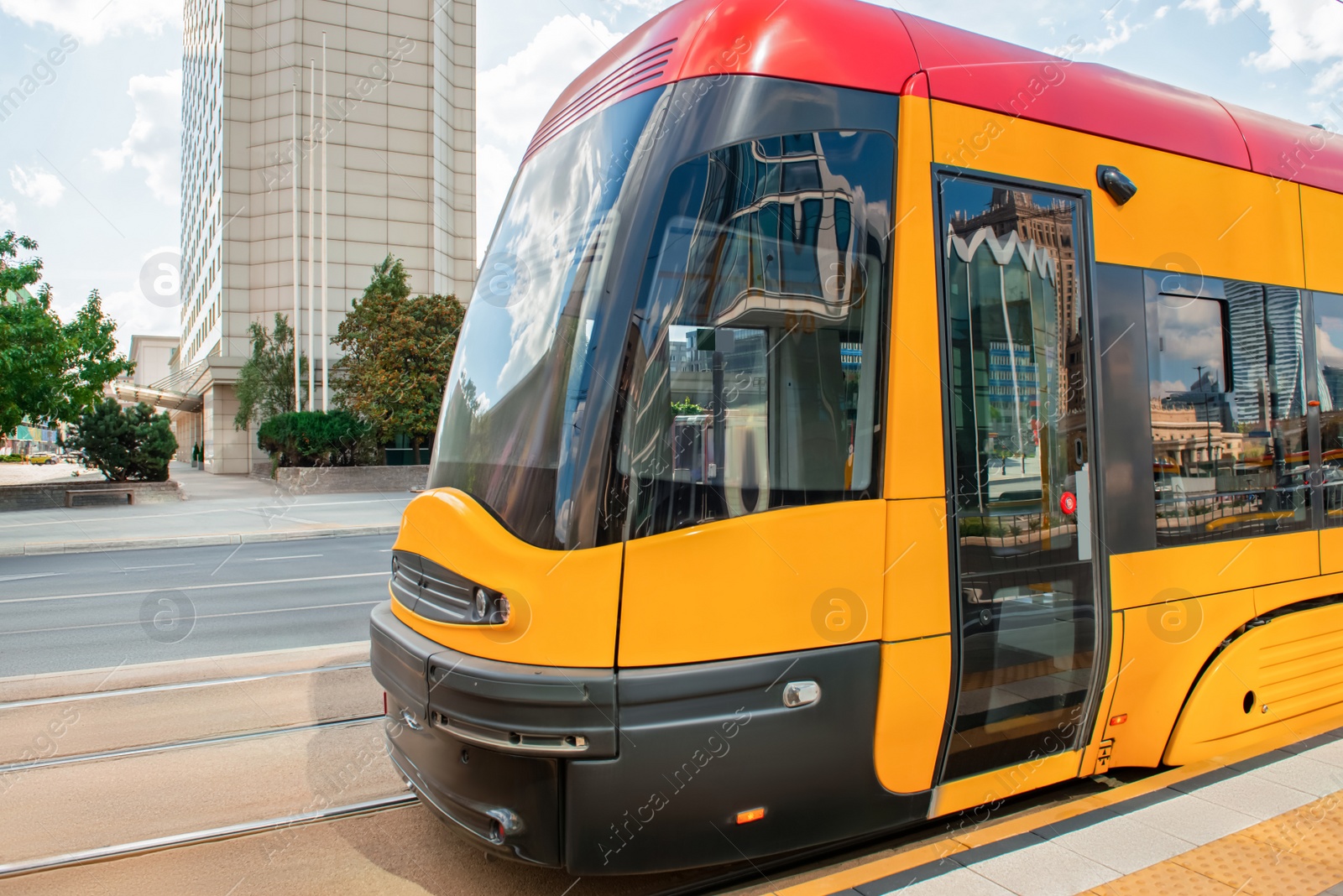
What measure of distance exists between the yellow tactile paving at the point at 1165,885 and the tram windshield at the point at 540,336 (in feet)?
7.02

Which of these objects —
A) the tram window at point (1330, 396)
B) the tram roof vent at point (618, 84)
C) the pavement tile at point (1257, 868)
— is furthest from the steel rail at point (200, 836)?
the tram window at point (1330, 396)

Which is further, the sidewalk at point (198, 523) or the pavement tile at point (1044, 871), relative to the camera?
the sidewalk at point (198, 523)

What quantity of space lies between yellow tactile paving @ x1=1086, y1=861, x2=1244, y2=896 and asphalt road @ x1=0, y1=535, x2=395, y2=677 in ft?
20.8

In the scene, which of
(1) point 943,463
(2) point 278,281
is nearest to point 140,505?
(2) point 278,281

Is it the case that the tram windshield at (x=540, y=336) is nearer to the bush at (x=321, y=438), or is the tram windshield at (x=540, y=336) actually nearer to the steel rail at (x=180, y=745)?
the steel rail at (x=180, y=745)

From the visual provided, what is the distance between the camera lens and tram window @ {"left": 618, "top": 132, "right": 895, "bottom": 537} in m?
Answer: 2.77

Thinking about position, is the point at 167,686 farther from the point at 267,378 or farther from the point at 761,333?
the point at 267,378

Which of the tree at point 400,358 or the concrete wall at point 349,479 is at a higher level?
the tree at point 400,358

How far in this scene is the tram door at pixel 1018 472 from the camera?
3186 mm

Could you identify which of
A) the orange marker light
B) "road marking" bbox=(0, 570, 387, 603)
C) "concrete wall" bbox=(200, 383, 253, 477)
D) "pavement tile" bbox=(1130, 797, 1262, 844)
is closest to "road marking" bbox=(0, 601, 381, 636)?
"road marking" bbox=(0, 570, 387, 603)

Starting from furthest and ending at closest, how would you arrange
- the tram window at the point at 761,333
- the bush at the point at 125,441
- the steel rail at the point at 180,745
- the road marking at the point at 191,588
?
the bush at the point at 125,441 < the road marking at the point at 191,588 < the steel rail at the point at 180,745 < the tram window at the point at 761,333

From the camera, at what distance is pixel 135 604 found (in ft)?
31.4

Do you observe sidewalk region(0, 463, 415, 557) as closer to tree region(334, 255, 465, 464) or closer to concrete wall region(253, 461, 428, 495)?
concrete wall region(253, 461, 428, 495)

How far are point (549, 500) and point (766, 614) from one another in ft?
2.73
